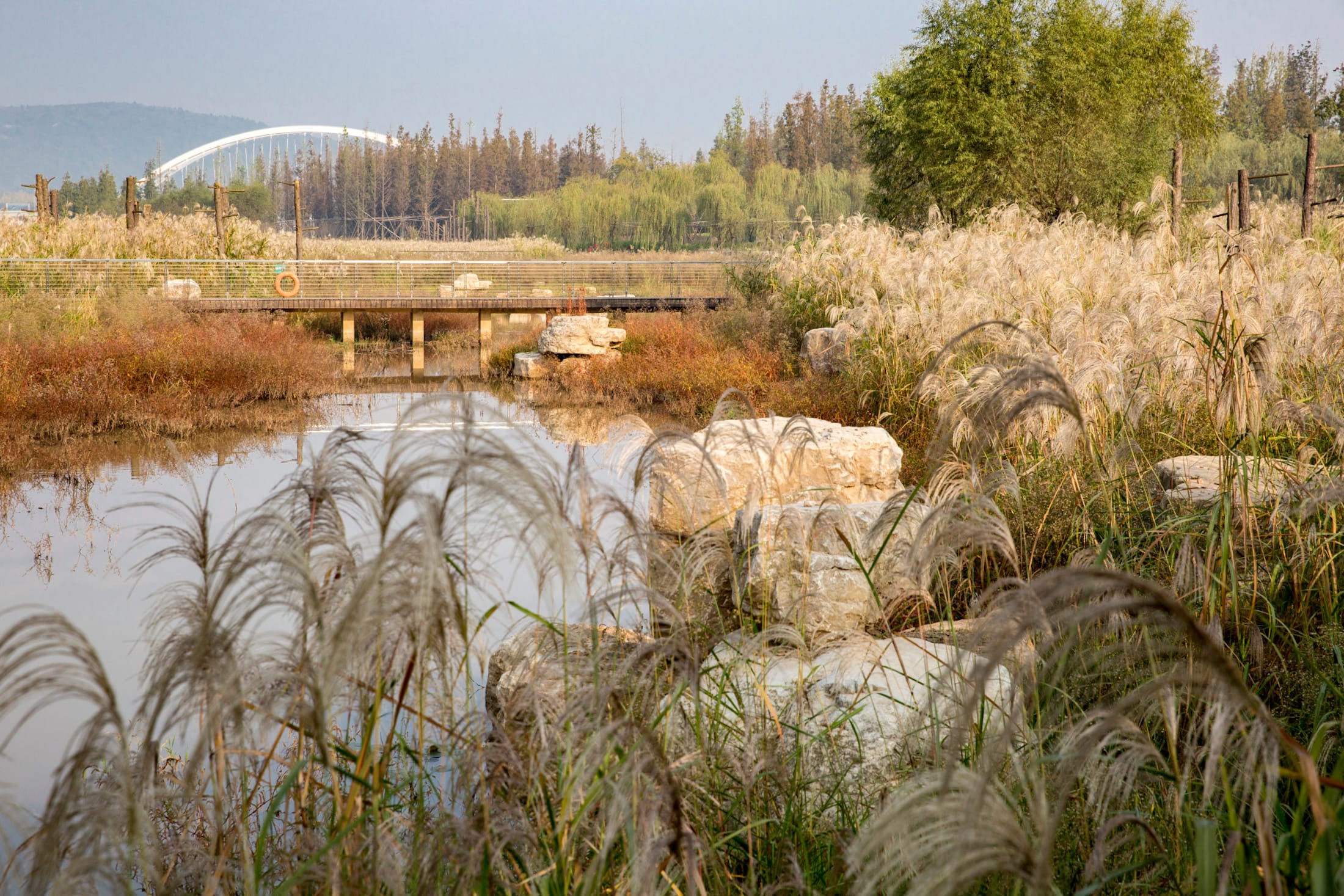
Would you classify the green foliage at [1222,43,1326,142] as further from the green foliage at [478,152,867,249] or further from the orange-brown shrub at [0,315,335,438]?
the orange-brown shrub at [0,315,335,438]

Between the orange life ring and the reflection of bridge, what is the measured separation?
35mm

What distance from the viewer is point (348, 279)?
75.9 ft

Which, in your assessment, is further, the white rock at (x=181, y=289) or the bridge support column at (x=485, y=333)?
the bridge support column at (x=485, y=333)

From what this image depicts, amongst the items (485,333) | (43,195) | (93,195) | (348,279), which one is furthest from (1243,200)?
(93,195)

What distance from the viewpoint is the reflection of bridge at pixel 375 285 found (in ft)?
62.2

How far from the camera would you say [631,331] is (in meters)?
18.5

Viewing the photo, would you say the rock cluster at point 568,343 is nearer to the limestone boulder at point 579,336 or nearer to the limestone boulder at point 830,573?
the limestone boulder at point 579,336

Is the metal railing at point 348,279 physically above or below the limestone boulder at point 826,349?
above

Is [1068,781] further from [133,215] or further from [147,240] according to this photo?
[133,215]

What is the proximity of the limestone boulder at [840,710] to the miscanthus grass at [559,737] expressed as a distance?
4 centimetres

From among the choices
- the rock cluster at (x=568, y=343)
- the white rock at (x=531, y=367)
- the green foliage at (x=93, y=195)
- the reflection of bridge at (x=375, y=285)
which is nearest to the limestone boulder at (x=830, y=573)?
the white rock at (x=531, y=367)

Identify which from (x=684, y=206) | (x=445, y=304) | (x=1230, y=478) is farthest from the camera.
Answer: (x=684, y=206)

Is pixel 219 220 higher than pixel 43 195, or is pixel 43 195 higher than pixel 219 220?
pixel 43 195

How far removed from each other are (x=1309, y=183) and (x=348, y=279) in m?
18.4
